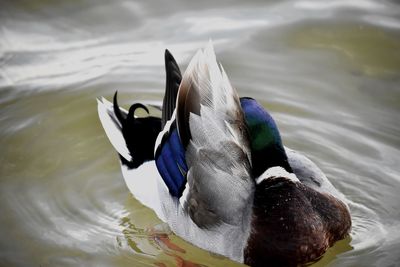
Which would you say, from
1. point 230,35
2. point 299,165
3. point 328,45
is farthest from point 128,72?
point 299,165

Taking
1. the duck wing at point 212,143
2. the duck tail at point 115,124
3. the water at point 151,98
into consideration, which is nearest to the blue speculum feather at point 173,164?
the duck wing at point 212,143

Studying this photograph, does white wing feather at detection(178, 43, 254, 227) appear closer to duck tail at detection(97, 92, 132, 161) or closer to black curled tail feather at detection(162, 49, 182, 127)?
black curled tail feather at detection(162, 49, 182, 127)

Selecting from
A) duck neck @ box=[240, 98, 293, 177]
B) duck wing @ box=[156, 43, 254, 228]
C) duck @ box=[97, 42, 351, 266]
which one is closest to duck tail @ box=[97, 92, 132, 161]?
duck @ box=[97, 42, 351, 266]

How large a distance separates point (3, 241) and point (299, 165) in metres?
1.92

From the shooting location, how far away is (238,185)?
404cm

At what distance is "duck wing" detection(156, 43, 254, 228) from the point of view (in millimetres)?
3936

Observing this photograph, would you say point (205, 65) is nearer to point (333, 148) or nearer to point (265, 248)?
point (265, 248)

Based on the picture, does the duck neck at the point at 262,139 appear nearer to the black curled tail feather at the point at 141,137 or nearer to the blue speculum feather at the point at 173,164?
the blue speculum feather at the point at 173,164

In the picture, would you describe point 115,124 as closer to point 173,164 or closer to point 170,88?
point 170,88

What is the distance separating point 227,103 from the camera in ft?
12.9

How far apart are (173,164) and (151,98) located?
1.71 meters

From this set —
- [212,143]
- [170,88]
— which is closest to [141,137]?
[170,88]

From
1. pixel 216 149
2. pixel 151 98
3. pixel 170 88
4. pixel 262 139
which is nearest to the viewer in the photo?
pixel 216 149

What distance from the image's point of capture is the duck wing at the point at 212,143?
3.94 metres
